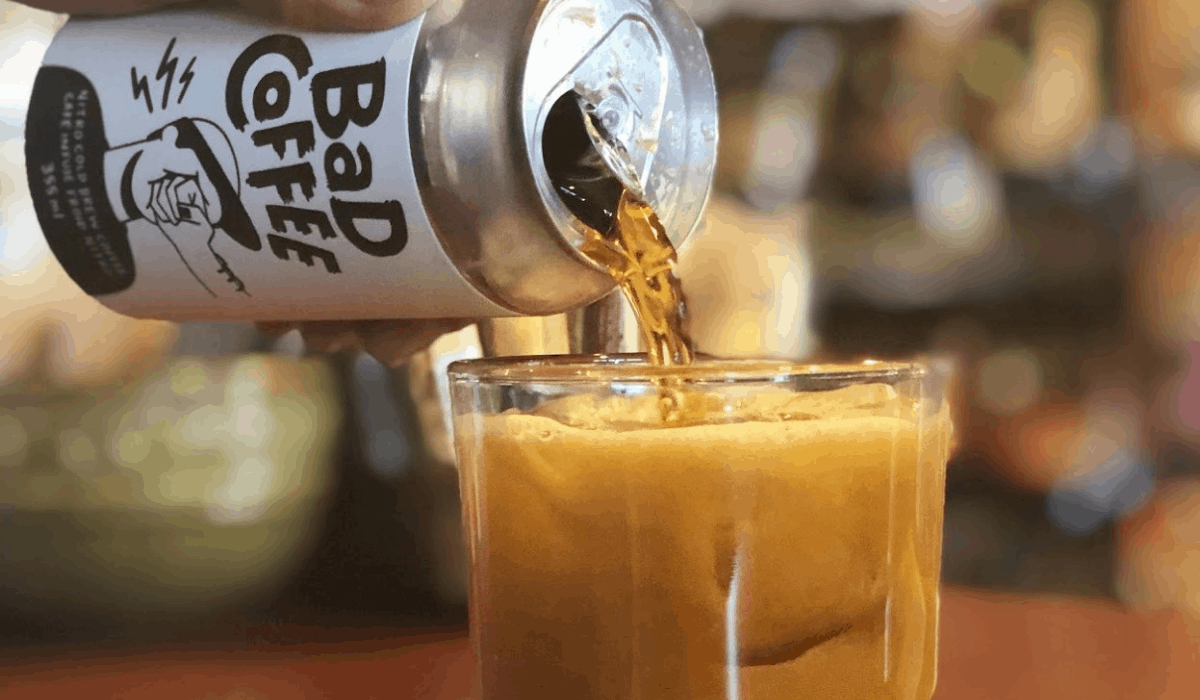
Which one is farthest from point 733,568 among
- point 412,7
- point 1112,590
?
point 1112,590

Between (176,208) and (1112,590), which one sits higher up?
(176,208)

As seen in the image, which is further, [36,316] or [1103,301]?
[1103,301]

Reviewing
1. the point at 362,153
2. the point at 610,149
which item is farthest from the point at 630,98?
the point at 362,153

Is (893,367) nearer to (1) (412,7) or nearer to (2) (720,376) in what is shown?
(2) (720,376)

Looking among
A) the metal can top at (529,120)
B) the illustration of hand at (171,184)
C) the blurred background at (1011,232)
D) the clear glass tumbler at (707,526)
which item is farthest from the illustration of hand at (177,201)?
the blurred background at (1011,232)

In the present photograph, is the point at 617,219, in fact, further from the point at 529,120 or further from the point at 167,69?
the point at 167,69

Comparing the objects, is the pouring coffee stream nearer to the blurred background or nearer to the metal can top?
the metal can top

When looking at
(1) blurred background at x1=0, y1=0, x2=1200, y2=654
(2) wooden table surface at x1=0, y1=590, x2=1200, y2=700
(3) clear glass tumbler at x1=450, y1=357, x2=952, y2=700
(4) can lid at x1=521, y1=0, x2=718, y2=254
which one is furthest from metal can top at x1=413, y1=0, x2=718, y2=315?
(1) blurred background at x1=0, y1=0, x2=1200, y2=654

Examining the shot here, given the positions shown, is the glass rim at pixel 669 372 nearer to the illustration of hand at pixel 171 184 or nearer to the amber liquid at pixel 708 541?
the amber liquid at pixel 708 541
